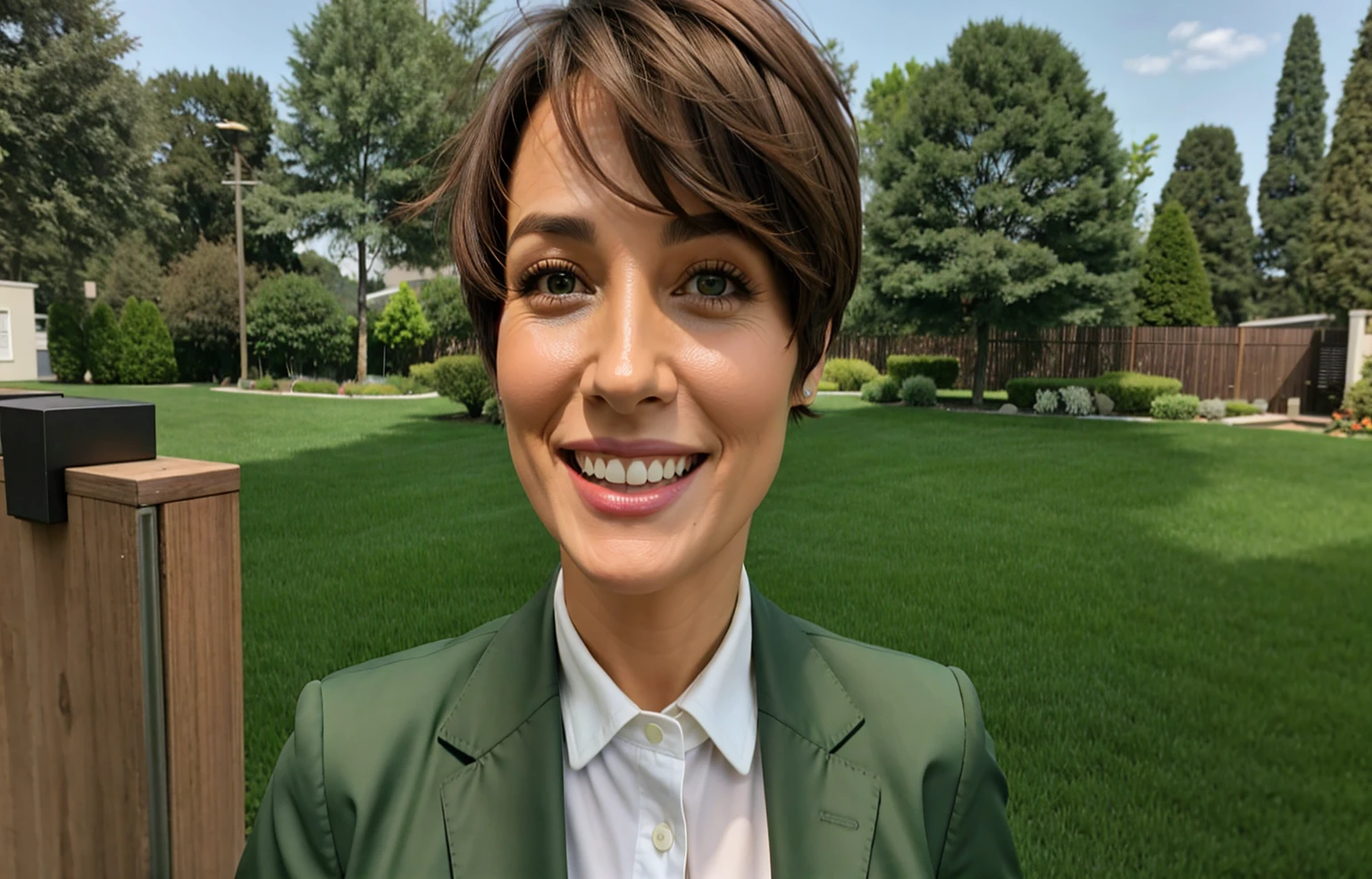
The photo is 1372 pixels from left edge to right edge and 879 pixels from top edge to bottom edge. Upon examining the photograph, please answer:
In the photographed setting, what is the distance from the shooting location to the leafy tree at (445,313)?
97.0 ft

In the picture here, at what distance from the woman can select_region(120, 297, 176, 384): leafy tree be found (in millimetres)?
31035

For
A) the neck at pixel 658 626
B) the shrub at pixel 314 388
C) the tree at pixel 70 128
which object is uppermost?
the tree at pixel 70 128

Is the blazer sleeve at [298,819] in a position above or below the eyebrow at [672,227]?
below

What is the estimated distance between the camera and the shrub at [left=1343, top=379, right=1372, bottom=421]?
51.2 feet

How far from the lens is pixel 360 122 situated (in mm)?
28578

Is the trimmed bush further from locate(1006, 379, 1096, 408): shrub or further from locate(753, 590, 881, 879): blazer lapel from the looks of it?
locate(753, 590, 881, 879): blazer lapel

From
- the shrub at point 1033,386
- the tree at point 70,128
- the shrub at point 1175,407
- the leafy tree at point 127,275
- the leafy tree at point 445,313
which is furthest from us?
the leafy tree at point 127,275

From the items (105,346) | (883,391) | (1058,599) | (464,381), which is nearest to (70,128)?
(105,346)

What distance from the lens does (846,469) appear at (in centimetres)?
976

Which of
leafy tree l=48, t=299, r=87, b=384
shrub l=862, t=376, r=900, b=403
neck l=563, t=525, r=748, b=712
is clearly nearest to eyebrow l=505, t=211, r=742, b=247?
neck l=563, t=525, r=748, b=712

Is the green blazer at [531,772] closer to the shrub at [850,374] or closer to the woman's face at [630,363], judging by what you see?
the woman's face at [630,363]

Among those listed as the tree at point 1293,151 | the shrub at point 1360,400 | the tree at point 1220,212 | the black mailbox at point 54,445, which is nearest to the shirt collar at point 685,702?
the black mailbox at point 54,445

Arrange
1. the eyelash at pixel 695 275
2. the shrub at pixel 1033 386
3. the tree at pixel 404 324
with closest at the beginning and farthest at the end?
1. the eyelash at pixel 695 275
2. the shrub at pixel 1033 386
3. the tree at pixel 404 324

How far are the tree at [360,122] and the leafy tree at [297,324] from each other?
0.81 m
